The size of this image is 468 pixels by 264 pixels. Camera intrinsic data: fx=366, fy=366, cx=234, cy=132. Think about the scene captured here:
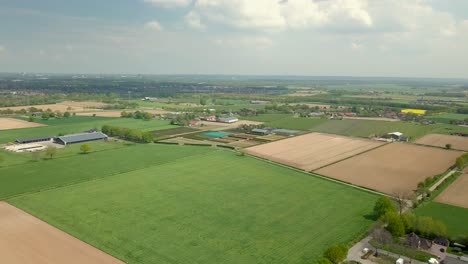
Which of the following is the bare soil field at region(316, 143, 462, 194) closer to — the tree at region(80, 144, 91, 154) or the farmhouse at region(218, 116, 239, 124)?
the tree at region(80, 144, 91, 154)

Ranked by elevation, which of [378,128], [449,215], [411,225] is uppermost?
[411,225]

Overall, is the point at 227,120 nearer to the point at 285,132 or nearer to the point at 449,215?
the point at 285,132

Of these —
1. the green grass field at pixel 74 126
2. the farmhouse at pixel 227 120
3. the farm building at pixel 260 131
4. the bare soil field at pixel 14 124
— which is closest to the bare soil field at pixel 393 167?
the farm building at pixel 260 131

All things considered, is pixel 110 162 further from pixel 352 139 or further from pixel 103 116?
pixel 103 116

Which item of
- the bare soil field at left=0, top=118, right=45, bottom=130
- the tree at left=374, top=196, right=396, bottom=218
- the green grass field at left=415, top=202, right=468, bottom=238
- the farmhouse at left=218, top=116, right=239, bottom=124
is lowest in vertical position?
the farmhouse at left=218, top=116, right=239, bottom=124

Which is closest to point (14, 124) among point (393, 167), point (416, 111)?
point (393, 167)

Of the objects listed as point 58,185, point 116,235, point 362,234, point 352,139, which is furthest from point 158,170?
point 352,139

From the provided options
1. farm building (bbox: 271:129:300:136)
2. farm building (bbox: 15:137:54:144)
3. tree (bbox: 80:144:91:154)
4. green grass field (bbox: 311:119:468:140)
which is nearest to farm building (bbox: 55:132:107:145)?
farm building (bbox: 15:137:54:144)
